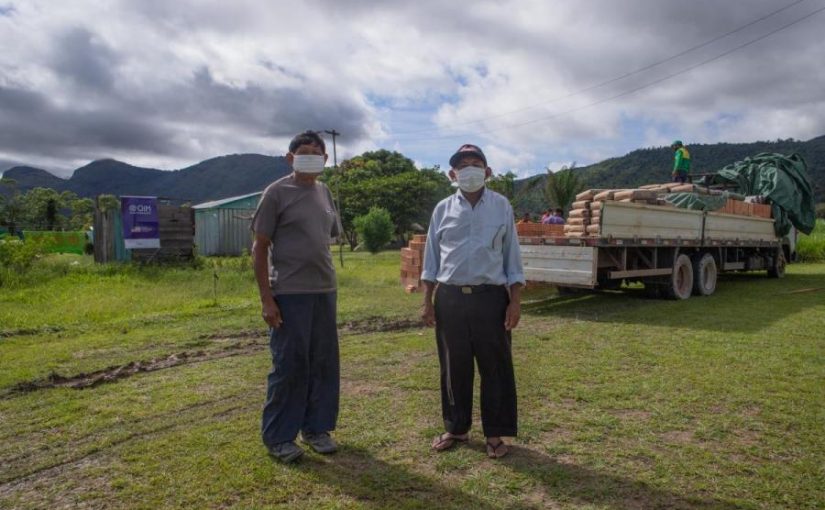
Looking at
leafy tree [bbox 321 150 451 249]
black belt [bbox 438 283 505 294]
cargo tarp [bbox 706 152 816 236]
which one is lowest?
black belt [bbox 438 283 505 294]

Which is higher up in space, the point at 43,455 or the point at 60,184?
the point at 60,184

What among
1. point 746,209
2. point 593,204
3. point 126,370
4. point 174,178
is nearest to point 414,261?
point 593,204

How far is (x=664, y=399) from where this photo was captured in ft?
14.4

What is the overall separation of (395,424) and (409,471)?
0.74 m

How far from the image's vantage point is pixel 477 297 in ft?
10.8

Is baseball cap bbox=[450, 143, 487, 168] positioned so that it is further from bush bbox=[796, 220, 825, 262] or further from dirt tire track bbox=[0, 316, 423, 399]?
bush bbox=[796, 220, 825, 262]

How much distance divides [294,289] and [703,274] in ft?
31.8

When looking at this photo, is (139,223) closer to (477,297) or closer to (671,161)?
(477,297)

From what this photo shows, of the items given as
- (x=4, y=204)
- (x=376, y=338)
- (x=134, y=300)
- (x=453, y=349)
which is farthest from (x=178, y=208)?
(x=4, y=204)

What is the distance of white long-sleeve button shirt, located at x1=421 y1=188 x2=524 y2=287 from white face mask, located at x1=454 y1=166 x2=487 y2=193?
0.23ft

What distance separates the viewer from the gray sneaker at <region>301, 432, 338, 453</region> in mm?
3416

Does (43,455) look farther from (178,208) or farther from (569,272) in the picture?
(178,208)

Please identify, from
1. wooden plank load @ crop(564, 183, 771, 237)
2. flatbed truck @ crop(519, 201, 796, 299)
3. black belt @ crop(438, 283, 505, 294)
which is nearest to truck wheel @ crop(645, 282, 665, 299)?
flatbed truck @ crop(519, 201, 796, 299)

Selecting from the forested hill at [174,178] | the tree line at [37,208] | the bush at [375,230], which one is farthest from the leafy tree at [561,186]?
the forested hill at [174,178]
